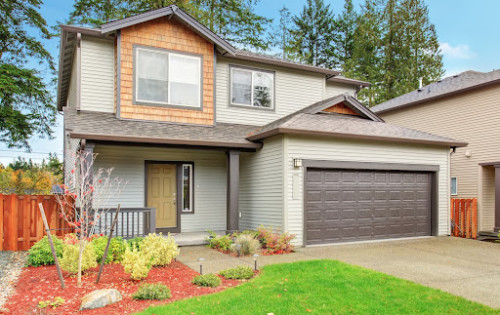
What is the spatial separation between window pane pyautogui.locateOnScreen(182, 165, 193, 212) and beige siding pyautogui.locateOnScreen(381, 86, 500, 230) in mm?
10304

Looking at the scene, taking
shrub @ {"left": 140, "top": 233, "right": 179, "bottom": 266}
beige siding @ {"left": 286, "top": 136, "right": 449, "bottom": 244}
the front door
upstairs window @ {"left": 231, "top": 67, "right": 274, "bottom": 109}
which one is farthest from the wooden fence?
shrub @ {"left": 140, "top": 233, "right": 179, "bottom": 266}

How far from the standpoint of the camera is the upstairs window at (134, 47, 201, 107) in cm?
1068

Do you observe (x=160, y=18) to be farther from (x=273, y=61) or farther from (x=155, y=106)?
(x=273, y=61)

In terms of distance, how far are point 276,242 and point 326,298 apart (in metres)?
3.93

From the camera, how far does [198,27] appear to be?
11172mm

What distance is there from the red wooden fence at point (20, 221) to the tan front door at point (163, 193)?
270cm

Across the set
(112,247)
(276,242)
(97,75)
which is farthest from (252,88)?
(112,247)

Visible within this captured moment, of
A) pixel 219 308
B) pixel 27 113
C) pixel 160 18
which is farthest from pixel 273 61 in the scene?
pixel 27 113

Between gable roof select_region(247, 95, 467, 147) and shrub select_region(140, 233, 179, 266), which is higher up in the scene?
gable roof select_region(247, 95, 467, 147)

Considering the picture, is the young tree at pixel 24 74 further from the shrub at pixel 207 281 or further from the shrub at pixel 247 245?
the shrub at pixel 207 281

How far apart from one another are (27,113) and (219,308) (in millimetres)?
19236

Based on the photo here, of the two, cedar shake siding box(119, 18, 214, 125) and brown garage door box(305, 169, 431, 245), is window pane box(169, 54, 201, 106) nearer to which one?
cedar shake siding box(119, 18, 214, 125)

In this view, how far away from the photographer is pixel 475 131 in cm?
1432

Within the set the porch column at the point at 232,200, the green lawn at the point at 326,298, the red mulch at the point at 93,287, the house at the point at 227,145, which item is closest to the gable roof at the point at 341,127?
the house at the point at 227,145
